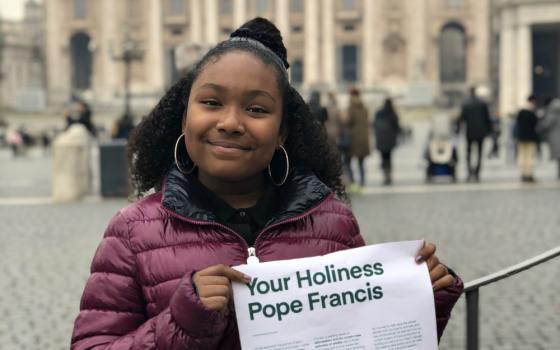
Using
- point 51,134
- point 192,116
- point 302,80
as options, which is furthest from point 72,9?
point 192,116

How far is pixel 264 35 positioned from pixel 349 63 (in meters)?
72.6

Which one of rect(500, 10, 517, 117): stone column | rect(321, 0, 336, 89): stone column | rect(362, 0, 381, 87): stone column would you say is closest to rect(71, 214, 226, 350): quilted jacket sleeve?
rect(500, 10, 517, 117): stone column

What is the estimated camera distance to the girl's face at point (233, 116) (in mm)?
2197

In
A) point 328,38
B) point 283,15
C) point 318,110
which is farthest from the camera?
point 283,15

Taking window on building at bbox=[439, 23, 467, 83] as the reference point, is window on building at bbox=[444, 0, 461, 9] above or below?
above

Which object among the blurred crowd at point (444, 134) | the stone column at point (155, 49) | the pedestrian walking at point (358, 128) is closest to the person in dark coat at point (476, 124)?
the blurred crowd at point (444, 134)

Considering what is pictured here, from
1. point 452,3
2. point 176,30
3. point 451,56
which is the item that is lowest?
point 451,56

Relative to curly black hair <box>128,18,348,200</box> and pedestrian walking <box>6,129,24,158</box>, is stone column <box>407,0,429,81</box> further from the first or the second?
curly black hair <box>128,18,348,200</box>

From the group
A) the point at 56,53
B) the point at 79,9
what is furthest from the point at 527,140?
the point at 79,9

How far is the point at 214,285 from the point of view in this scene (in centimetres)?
195

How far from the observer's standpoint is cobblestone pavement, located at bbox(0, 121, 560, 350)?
6.07 metres

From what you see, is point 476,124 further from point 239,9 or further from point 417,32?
point 239,9

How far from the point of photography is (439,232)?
10.4m

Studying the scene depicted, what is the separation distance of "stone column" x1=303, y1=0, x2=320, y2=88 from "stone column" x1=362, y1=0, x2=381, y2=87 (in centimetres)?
359
